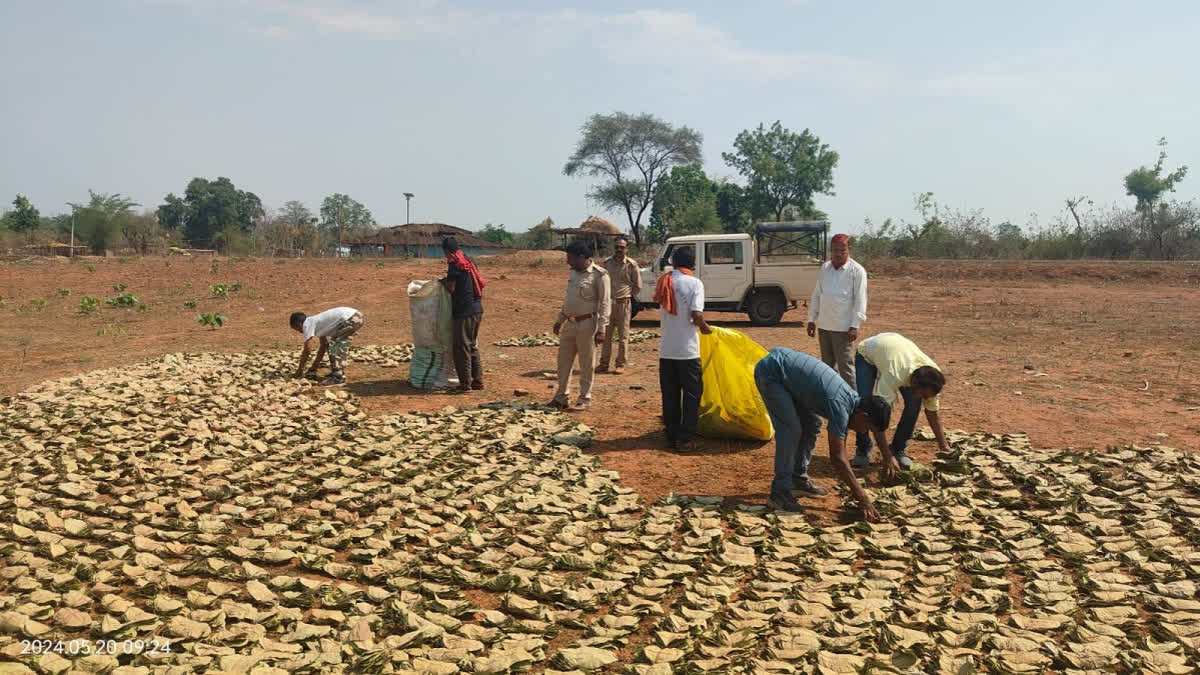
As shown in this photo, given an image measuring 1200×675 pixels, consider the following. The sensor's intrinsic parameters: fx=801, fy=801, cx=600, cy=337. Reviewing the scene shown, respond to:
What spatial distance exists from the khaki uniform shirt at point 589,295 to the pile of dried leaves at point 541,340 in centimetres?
555

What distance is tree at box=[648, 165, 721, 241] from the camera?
4344 centimetres

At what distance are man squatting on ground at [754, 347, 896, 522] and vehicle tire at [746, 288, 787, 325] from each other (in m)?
10.6

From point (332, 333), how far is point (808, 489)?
218 inches

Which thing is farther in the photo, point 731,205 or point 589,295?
point 731,205

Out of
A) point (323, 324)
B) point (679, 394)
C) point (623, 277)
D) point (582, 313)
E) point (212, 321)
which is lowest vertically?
point (679, 394)

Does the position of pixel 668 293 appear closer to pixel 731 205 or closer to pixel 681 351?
pixel 681 351

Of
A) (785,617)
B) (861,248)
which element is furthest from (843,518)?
(861,248)

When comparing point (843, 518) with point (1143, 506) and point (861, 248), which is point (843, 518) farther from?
point (861, 248)

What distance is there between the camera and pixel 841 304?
6.56 metres

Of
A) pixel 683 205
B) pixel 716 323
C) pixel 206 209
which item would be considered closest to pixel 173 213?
pixel 206 209

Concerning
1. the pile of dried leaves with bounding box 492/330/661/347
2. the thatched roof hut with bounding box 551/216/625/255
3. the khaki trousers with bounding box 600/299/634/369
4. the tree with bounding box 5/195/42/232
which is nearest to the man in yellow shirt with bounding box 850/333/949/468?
the khaki trousers with bounding box 600/299/634/369

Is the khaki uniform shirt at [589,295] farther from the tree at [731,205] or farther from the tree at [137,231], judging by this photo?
the tree at [731,205]

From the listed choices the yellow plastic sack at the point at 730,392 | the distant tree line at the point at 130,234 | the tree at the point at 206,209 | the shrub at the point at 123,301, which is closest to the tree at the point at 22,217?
the distant tree line at the point at 130,234

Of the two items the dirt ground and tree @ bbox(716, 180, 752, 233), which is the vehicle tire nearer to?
the dirt ground
